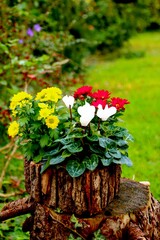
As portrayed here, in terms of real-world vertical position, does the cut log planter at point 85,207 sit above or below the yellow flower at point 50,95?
below

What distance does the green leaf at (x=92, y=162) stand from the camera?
286 centimetres

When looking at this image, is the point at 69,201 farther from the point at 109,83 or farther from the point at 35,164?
the point at 109,83

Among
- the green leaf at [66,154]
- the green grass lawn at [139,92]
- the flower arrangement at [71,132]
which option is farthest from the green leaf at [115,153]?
the green grass lawn at [139,92]

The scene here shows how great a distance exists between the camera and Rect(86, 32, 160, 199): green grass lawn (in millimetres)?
5613

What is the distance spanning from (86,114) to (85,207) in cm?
51

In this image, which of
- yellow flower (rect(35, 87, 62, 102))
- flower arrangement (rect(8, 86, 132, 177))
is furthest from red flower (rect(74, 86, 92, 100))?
yellow flower (rect(35, 87, 62, 102))

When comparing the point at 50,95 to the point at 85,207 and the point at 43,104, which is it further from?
the point at 85,207

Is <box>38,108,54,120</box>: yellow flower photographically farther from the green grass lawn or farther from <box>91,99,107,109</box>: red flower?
the green grass lawn

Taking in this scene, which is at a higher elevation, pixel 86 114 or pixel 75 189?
pixel 86 114

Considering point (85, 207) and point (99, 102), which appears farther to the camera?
point (99, 102)

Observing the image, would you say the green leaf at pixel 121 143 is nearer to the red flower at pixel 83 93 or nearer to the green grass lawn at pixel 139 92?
Result: the red flower at pixel 83 93

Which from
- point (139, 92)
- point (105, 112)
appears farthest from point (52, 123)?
point (139, 92)

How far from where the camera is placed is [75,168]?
287 centimetres

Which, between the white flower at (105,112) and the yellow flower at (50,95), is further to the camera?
the yellow flower at (50,95)
